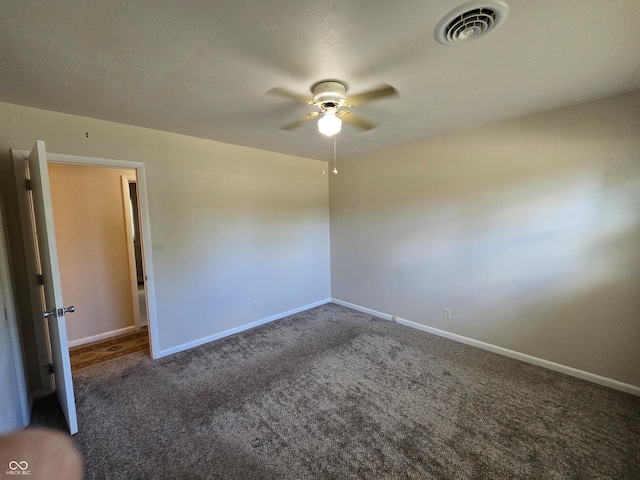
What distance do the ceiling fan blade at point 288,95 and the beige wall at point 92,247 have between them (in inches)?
115

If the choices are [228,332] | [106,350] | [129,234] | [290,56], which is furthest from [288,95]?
[106,350]

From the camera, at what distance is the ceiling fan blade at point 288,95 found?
1978 mm

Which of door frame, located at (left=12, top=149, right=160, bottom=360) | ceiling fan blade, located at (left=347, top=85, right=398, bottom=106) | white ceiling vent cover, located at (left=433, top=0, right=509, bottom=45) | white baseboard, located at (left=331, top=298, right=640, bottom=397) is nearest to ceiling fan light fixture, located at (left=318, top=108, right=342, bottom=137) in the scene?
ceiling fan blade, located at (left=347, top=85, right=398, bottom=106)

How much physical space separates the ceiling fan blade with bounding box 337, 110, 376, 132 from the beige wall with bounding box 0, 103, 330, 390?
1.60 m

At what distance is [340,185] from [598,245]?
322 cm

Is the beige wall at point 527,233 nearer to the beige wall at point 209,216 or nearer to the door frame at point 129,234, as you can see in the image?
the beige wall at point 209,216

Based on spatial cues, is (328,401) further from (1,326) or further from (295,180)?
(295,180)

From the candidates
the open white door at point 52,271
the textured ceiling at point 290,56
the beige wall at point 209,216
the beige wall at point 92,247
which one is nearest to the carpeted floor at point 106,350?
the beige wall at point 92,247

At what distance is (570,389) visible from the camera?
2.37 metres

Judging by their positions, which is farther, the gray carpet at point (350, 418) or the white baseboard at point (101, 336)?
the white baseboard at point (101, 336)

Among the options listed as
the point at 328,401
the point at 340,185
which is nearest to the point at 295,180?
the point at 340,185

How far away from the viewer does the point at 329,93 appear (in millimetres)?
1865

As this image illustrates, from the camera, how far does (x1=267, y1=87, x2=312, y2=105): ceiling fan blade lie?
1978 millimetres

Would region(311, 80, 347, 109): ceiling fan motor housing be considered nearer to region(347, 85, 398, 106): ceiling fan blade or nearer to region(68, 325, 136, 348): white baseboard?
region(347, 85, 398, 106): ceiling fan blade
